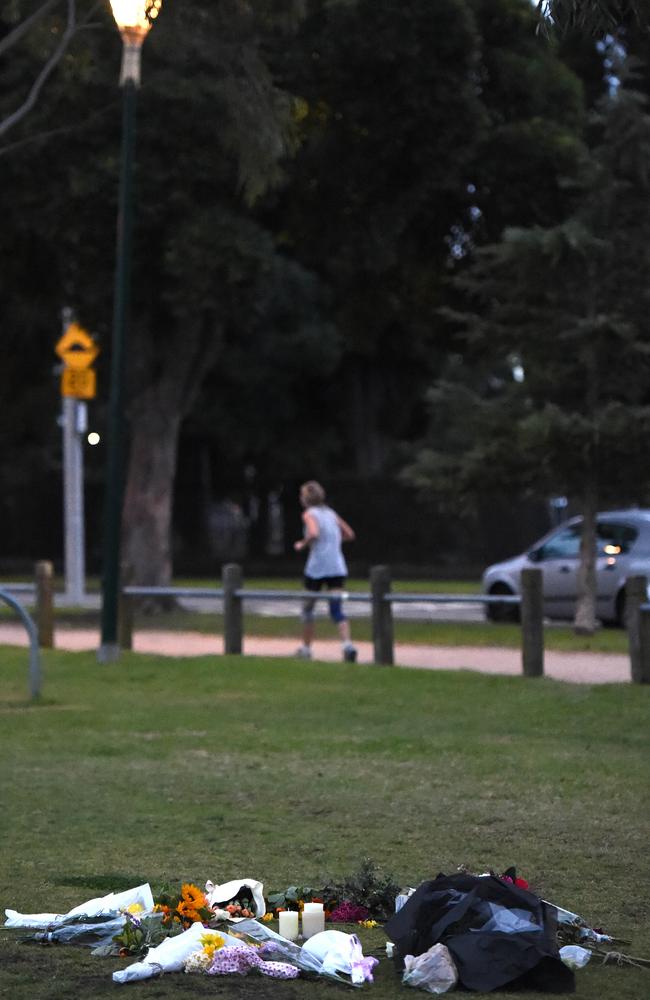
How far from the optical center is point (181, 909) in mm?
5906

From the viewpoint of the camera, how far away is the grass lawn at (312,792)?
671 cm

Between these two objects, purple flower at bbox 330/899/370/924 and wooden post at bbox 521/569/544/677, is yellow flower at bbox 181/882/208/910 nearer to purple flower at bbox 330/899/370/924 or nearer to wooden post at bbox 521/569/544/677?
purple flower at bbox 330/899/370/924

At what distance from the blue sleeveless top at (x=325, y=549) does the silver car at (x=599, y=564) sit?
4.78 metres

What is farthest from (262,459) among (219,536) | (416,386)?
(416,386)

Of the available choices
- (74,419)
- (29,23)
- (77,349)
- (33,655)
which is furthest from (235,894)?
Result: (74,419)

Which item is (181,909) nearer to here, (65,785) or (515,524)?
(65,785)

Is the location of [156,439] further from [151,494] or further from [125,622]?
[125,622]

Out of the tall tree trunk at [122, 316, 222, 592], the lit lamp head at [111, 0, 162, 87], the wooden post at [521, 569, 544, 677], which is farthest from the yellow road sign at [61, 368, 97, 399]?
the wooden post at [521, 569, 544, 677]

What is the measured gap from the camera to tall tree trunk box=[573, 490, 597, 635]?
21703 millimetres

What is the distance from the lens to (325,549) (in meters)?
18.3

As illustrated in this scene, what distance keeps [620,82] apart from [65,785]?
46.9ft

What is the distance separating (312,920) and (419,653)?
13481 millimetres

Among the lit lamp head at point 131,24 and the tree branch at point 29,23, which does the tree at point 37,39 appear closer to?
the tree branch at point 29,23

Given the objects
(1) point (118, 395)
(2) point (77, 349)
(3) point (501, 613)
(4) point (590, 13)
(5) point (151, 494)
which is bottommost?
(3) point (501, 613)
